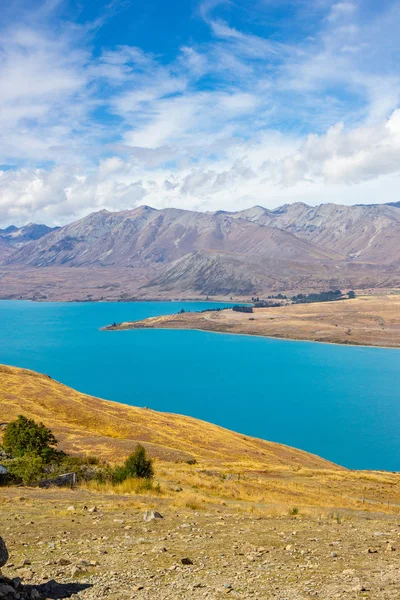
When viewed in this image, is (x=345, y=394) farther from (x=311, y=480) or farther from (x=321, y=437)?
(x=311, y=480)

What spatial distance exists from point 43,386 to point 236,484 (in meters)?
48.0

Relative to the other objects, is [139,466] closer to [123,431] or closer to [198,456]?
[198,456]

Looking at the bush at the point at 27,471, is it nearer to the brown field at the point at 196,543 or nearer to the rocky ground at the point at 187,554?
the brown field at the point at 196,543

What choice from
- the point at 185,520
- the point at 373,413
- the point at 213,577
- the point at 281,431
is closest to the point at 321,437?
the point at 281,431

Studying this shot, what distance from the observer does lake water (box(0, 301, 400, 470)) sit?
8881cm

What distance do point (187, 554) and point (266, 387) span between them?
393 ft

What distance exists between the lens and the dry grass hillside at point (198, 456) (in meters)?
26.5

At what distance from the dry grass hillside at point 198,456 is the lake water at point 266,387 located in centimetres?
1041

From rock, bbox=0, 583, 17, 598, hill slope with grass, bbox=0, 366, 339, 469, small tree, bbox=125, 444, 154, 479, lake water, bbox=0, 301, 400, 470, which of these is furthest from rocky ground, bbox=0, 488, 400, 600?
lake water, bbox=0, 301, 400, 470

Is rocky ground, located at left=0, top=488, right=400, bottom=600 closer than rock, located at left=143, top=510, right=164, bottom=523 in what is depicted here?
Yes

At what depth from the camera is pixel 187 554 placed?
12.6 m

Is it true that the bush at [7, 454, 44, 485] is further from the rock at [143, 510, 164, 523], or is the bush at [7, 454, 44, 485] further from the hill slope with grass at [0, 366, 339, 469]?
the hill slope with grass at [0, 366, 339, 469]

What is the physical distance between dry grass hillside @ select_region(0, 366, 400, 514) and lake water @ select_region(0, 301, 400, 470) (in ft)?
34.2

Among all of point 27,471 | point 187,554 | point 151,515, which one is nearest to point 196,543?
point 187,554
